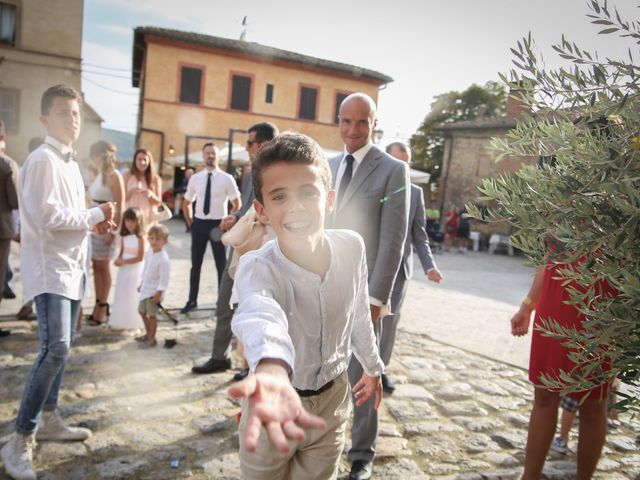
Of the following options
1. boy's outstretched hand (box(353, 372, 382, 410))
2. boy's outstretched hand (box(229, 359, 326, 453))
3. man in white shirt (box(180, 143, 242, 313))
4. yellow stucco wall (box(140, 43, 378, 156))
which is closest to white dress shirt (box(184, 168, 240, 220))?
man in white shirt (box(180, 143, 242, 313))

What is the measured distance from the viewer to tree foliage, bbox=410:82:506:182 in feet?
135

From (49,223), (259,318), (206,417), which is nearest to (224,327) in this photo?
(206,417)

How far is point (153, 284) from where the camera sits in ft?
18.4

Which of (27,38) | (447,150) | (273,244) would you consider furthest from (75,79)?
(273,244)

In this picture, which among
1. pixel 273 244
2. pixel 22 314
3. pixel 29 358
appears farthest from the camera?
pixel 22 314

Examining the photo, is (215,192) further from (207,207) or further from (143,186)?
(143,186)

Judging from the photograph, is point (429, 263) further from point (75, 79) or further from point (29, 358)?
point (75, 79)

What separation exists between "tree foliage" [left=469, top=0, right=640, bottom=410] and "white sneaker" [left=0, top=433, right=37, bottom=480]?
3.01 metres

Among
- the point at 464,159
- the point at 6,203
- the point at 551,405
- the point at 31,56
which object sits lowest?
the point at 551,405

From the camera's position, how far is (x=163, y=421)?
3.75 meters

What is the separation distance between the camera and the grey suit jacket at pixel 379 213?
3.15 meters

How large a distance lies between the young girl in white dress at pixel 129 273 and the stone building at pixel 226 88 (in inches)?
796

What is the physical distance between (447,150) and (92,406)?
2927 cm

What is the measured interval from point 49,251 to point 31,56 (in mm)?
25108
